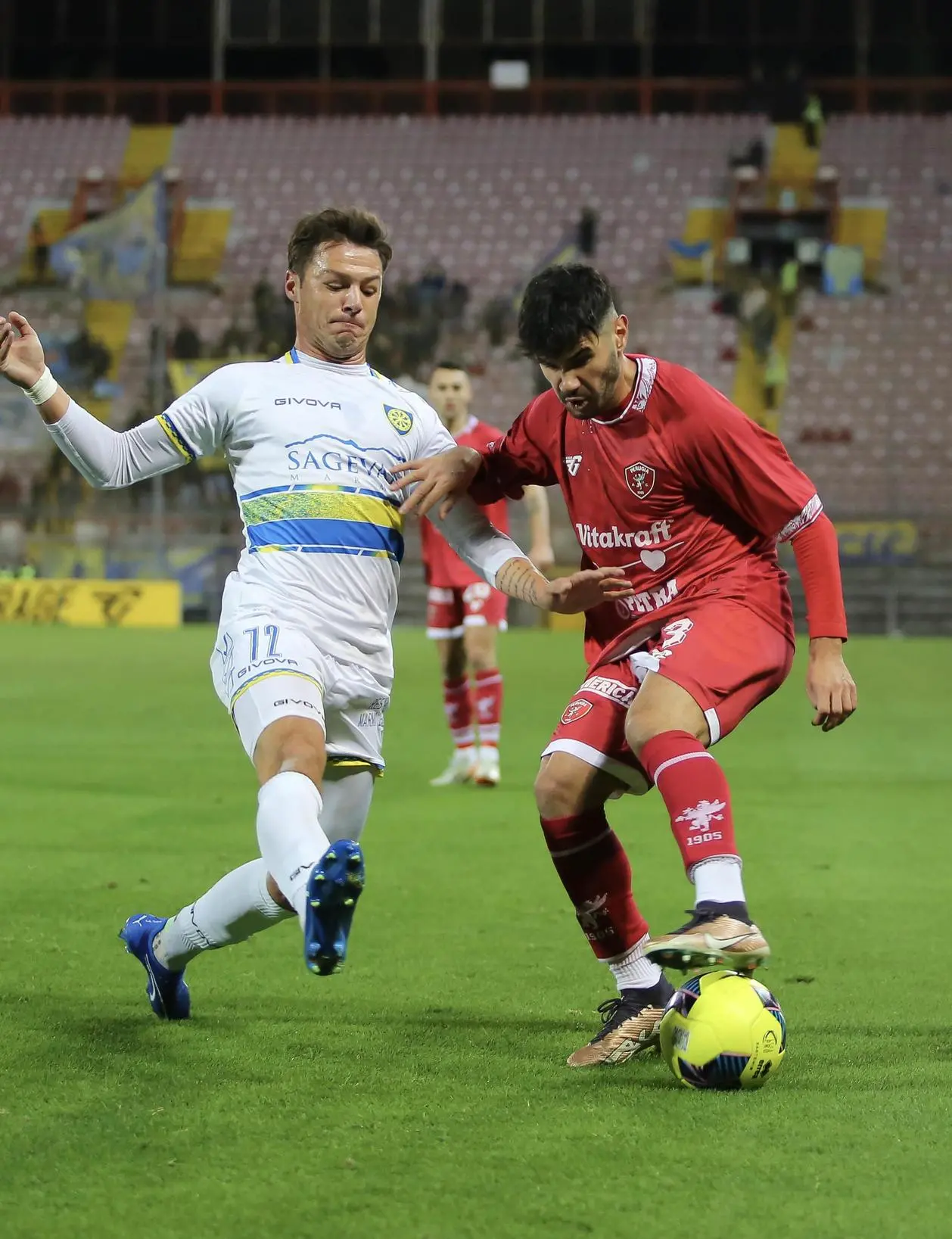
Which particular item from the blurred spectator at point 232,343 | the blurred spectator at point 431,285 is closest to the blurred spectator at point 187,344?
the blurred spectator at point 232,343

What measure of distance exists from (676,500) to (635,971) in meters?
1.22

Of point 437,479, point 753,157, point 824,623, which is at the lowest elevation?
point 824,623

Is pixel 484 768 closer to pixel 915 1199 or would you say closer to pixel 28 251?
pixel 915 1199

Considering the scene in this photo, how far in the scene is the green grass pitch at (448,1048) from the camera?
9.72 feet

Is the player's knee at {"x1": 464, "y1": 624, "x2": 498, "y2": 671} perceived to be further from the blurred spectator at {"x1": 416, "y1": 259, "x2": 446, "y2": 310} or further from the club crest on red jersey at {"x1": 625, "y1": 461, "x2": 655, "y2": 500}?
the blurred spectator at {"x1": 416, "y1": 259, "x2": 446, "y2": 310}

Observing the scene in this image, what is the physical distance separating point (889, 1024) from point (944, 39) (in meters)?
28.1

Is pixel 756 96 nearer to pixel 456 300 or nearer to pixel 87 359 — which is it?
pixel 456 300

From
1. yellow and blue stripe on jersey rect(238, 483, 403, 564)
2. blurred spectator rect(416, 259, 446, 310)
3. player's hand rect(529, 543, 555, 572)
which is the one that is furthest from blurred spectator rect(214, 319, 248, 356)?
yellow and blue stripe on jersey rect(238, 483, 403, 564)

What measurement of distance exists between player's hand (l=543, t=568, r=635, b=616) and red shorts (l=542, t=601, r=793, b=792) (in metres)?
0.19

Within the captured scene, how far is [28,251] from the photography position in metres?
28.6

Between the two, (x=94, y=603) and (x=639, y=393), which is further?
(x=94, y=603)

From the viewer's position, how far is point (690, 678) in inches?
159

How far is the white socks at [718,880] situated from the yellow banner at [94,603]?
2002 cm

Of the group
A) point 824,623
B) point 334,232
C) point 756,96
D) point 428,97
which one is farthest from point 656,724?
point 428,97
